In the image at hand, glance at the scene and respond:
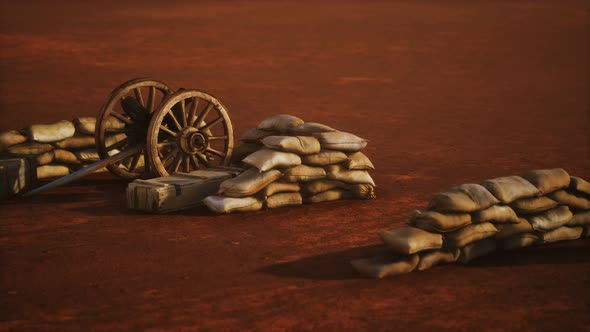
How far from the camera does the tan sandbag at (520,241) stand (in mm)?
6062

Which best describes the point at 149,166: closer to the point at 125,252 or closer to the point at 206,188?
the point at 206,188

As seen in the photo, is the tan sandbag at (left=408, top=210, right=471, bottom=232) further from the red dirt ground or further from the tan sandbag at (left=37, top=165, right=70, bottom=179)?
the tan sandbag at (left=37, top=165, right=70, bottom=179)

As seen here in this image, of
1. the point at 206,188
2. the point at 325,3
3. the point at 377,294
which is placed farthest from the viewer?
the point at 325,3

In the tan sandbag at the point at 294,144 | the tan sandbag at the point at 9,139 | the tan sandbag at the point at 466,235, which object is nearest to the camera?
the tan sandbag at the point at 466,235

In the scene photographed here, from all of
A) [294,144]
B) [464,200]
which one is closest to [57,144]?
[294,144]

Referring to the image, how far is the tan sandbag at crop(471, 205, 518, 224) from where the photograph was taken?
586 centimetres

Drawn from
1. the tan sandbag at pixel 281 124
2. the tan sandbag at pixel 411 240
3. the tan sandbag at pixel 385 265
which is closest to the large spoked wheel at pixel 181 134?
the tan sandbag at pixel 281 124

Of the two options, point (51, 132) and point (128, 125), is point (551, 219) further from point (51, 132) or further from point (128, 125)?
point (51, 132)

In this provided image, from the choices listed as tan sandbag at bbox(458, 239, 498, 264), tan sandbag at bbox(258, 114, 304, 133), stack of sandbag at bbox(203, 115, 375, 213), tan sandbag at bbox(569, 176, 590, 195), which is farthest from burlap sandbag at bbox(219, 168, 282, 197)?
tan sandbag at bbox(569, 176, 590, 195)

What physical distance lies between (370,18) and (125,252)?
16.7 m

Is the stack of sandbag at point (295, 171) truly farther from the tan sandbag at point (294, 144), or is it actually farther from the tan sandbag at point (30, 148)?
the tan sandbag at point (30, 148)

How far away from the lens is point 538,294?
17.3 feet

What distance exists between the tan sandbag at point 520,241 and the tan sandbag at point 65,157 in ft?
14.3

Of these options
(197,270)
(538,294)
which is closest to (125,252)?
(197,270)
